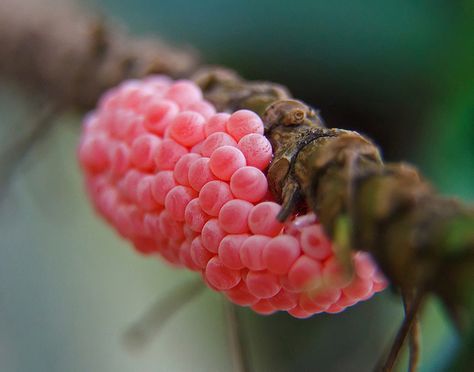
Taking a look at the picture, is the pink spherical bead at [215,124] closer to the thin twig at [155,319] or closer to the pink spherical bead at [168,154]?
the pink spherical bead at [168,154]

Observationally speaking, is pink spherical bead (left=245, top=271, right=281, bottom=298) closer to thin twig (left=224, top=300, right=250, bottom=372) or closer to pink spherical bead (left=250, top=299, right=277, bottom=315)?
pink spherical bead (left=250, top=299, right=277, bottom=315)

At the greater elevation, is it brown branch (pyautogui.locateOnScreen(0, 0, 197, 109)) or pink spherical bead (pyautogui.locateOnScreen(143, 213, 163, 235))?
brown branch (pyautogui.locateOnScreen(0, 0, 197, 109))

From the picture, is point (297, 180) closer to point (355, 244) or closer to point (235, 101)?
point (355, 244)

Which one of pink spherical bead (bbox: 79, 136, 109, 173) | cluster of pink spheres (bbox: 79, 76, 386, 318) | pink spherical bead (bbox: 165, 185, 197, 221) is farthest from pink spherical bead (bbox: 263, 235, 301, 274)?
pink spherical bead (bbox: 79, 136, 109, 173)

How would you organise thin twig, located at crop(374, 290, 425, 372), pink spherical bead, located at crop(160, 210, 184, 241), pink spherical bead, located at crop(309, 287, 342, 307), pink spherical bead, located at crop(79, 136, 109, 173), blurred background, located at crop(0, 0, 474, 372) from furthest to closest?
blurred background, located at crop(0, 0, 474, 372) < pink spherical bead, located at crop(79, 136, 109, 173) < pink spherical bead, located at crop(160, 210, 184, 241) < pink spherical bead, located at crop(309, 287, 342, 307) < thin twig, located at crop(374, 290, 425, 372)

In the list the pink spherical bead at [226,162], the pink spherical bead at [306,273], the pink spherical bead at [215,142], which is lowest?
the pink spherical bead at [306,273]

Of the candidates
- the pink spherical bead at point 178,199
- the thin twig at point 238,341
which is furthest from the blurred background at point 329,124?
the pink spherical bead at point 178,199

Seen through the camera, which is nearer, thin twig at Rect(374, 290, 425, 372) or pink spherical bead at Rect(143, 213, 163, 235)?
thin twig at Rect(374, 290, 425, 372)

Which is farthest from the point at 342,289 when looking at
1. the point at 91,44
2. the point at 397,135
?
the point at 397,135
